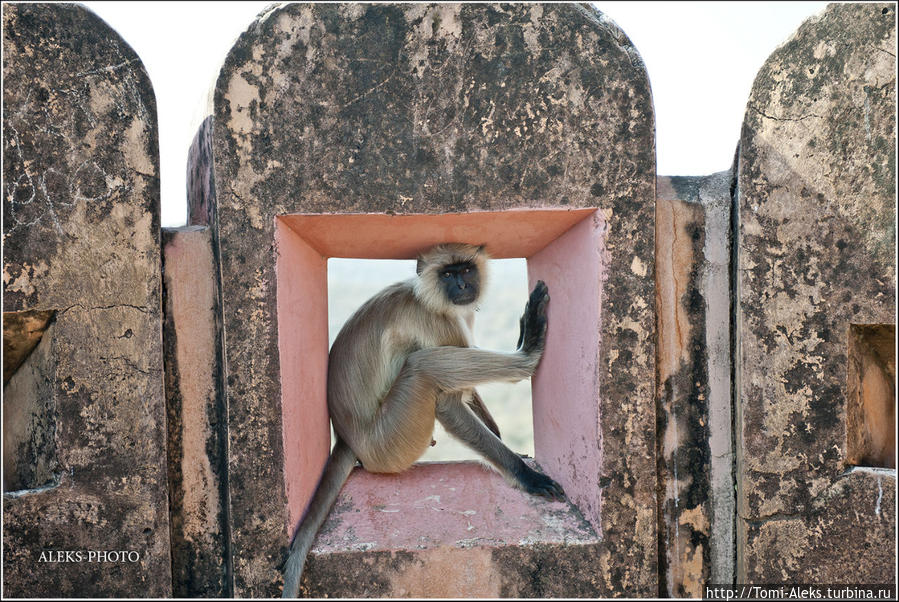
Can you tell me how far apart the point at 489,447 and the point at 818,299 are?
151cm

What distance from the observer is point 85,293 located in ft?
7.79

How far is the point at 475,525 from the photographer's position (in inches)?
102

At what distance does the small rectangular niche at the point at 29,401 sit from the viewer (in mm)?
2385

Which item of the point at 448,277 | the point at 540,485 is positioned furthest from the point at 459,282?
the point at 540,485

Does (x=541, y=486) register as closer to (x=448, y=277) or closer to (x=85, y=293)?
(x=448, y=277)

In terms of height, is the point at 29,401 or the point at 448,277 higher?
the point at 448,277

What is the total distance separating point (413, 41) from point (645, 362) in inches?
56.3

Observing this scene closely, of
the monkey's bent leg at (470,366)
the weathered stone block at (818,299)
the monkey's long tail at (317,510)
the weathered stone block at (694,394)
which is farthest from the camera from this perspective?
the monkey's bent leg at (470,366)

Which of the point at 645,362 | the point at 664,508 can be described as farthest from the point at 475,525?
the point at 645,362

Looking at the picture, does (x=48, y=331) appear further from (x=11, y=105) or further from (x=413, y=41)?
(x=413, y=41)

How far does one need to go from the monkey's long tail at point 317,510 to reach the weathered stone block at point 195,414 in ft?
0.99

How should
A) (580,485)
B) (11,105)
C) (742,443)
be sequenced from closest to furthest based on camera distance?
(11,105), (742,443), (580,485)

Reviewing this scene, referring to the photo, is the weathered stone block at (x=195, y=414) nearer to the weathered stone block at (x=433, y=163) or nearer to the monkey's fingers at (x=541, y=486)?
the weathered stone block at (x=433, y=163)

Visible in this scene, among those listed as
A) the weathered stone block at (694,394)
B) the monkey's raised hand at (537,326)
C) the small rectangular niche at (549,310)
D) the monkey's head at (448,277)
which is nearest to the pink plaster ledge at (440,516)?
→ the small rectangular niche at (549,310)
